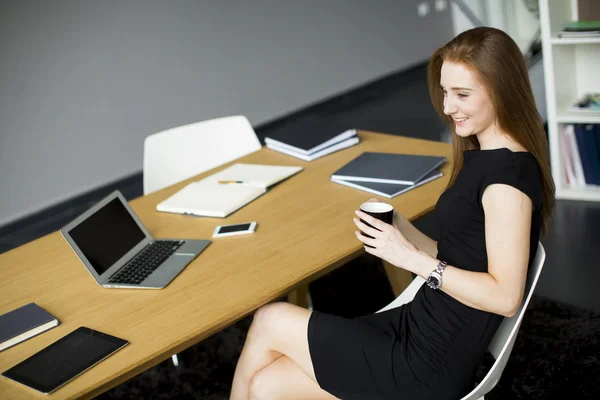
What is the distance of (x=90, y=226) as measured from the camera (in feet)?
6.39

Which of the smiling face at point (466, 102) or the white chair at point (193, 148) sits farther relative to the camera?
the white chair at point (193, 148)

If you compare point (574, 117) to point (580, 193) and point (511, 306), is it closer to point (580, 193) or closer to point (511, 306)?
point (580, 193)

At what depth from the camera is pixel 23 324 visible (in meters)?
1.70

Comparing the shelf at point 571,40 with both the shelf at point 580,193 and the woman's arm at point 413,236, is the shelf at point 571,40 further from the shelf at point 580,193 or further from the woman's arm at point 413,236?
the woman's arm at point 413,236

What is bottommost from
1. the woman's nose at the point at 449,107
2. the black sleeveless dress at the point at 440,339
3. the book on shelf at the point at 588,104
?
the book on shelf at the point at 588,104

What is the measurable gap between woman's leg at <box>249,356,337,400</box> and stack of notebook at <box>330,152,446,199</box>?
677 mm

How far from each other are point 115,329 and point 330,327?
1.79 feet

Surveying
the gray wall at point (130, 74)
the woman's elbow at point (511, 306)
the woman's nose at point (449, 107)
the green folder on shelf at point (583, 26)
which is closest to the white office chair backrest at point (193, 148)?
the woman's nose at point (449, 107)

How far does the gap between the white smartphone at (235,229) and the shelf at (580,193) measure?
2.36 meters

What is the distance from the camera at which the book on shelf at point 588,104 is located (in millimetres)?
3715

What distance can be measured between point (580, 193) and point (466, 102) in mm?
2402

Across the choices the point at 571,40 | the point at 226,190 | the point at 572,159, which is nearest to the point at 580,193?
the point at 572,159

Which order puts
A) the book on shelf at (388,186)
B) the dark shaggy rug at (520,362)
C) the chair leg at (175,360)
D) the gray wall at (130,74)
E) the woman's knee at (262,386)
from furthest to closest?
the gray wall at (130,74) < the chair leg at (175,360) < the dark shaggy rug at (520,362) < the book on shelf at (388,186) < the woman's knee at (262,386)

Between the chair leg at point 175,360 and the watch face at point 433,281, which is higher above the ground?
the watch face at point 433,281
